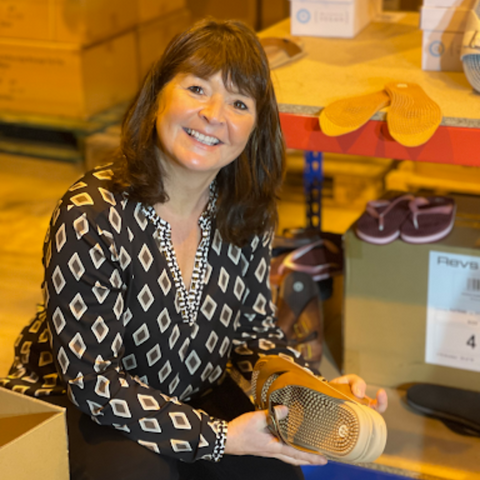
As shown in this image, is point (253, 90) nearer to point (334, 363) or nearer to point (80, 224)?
point (80, 224)

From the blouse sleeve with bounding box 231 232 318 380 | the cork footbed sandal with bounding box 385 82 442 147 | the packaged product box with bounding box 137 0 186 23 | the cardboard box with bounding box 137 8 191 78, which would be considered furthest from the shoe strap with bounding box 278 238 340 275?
the packaged product box with bounding box 137 0 186 23

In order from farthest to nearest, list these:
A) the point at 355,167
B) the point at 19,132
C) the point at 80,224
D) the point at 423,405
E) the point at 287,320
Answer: the point at 19,132 → the point at 355,167 → the point at 287,320 → the point at 423,405 → the point at 80,224

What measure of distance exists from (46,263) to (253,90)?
1.31ft

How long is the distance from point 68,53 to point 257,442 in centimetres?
194

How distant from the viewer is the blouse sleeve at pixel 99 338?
1087 mm

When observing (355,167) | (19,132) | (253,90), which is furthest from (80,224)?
(19,132)

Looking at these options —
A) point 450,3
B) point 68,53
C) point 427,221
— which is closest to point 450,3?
point 450,3

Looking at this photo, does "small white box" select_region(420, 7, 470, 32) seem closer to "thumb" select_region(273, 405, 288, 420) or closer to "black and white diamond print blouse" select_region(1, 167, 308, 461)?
"black and white diamond print blouse" select_region(1, 167, 308, 461)

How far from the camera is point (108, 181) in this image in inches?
45.8

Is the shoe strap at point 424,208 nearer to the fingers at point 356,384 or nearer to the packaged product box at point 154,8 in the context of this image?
the fingers at point 356,384

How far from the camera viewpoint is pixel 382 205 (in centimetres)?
166

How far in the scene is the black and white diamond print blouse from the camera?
1.09 metres

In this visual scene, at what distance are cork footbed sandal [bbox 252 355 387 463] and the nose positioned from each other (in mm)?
382

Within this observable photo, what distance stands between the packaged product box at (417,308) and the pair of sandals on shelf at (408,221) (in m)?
0.02
